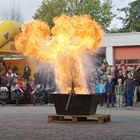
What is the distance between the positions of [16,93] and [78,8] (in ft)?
152

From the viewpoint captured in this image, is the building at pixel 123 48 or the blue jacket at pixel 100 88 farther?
the building at pixel 123 48

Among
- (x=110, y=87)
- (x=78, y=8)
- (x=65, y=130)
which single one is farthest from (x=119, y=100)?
(x=78, y=8)

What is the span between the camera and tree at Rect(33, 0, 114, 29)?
70.5 m

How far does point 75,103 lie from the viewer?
1523 centimetres

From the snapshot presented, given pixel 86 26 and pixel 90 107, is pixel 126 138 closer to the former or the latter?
pixel 90 107

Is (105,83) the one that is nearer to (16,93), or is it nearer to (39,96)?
(39,96)

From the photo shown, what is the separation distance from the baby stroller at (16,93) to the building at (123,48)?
1335cm

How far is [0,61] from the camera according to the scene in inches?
1215

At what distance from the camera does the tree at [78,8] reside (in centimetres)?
7050

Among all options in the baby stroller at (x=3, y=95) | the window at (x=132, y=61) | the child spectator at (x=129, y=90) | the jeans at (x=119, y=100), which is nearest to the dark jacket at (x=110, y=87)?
the jeans at (x=119, y=100)

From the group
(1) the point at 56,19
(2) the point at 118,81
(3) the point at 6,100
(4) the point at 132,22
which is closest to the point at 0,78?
(3) the point at 6,100

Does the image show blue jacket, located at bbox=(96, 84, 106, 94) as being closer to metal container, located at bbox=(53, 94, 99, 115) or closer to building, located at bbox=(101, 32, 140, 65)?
metal container, located at bbox=(53, 94, 99, 115)

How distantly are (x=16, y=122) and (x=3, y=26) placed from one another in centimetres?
1625

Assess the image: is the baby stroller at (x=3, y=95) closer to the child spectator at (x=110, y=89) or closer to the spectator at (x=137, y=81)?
the child spectator at (x=110, y=89)
